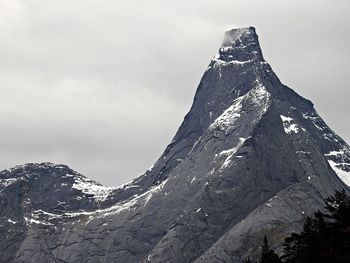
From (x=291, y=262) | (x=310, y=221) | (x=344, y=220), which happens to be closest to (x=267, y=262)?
(x=291, y=262)

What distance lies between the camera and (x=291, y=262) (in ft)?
223

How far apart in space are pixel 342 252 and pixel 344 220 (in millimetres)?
2768

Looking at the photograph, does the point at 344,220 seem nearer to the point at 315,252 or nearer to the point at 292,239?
the point at 315,252

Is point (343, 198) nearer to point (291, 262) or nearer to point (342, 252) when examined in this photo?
point (342, 252)

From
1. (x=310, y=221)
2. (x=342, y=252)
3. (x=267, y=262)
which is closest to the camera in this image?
(x=342, y=252)

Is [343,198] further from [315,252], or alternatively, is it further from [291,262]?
[291,262]

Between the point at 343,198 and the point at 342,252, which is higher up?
the point at 343,198

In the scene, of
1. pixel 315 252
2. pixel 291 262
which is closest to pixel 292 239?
pixel 291 262

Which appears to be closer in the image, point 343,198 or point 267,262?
point 343,198

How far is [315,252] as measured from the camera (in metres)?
60.0

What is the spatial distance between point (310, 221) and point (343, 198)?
5.76 meters

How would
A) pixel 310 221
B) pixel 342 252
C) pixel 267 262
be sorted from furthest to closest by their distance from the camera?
pixel 267 262, pixel 310 221, pixel 342 252

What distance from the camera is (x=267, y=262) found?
233ft

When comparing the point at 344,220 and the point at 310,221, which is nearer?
the point at 344,220
